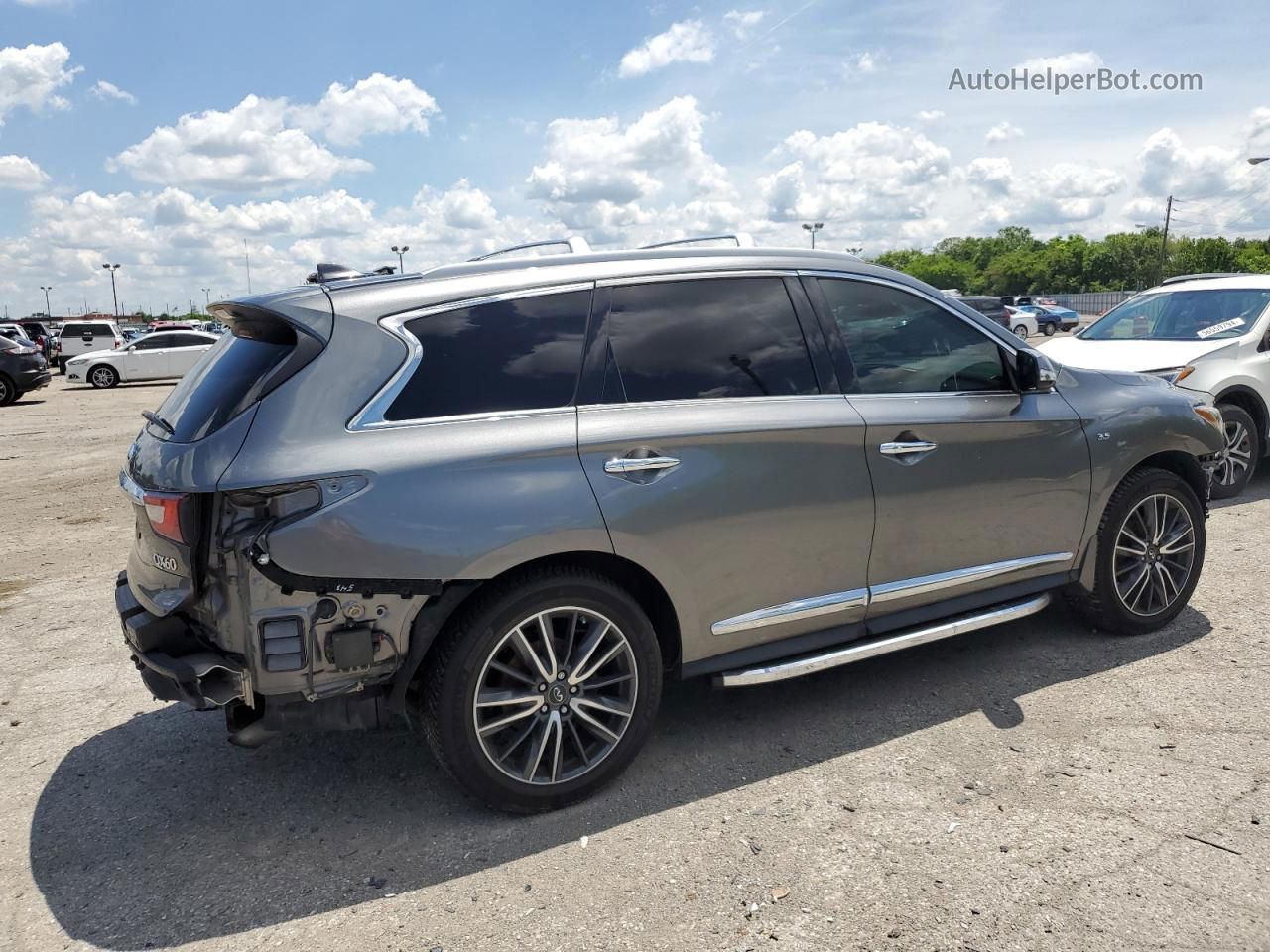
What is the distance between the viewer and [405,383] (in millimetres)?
3152

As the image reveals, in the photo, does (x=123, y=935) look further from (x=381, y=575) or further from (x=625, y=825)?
(x=625, y=825)

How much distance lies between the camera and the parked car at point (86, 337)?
105ft

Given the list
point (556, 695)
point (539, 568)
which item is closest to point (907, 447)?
point (539, 568)

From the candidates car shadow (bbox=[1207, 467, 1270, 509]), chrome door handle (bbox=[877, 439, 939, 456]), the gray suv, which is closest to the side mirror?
the gray suv

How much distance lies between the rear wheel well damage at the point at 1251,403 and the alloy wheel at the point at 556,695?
6.81 metres

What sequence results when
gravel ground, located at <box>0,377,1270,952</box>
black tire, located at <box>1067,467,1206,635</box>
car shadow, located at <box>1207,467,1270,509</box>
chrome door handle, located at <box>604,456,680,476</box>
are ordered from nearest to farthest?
gravel ground, located at <box>0,377,1270,952</box> < chrome door handle, located at <box>604,456,680,476</box> < black tire, located at <box>1067,467,1206,635</box> < car shadow, located at <box>1207,467,1270,509</box>

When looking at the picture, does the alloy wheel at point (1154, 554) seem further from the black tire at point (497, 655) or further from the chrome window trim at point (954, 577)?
the black tire at point (497, 655)

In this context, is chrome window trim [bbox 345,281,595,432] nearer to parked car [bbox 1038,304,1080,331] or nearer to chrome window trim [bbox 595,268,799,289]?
chrome window trim [bbox 595,268,799,289]

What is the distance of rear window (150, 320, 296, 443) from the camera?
3.10m

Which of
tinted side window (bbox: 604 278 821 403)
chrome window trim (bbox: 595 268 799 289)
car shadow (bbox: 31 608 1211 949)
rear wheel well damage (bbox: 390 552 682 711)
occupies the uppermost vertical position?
chrome window trim (bbox: 595 268 799 289)

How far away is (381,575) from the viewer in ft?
9.77

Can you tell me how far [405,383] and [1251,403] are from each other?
7.74 m

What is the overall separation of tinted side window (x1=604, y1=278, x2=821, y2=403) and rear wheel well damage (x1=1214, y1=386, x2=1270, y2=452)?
5902 mm

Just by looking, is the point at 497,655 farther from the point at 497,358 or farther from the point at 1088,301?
the point at 1088,301
